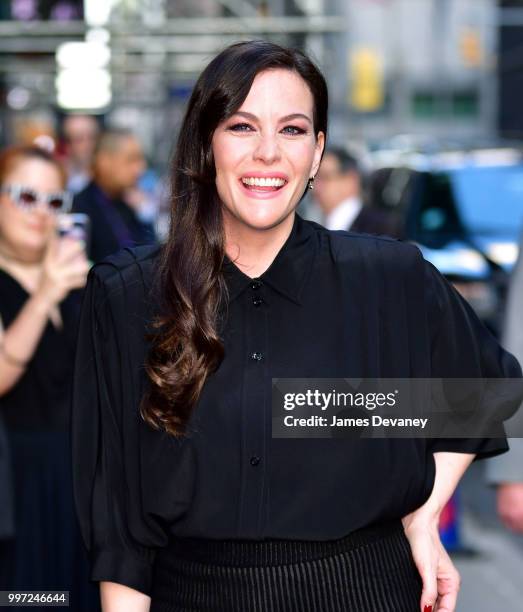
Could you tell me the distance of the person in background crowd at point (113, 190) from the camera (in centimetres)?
777

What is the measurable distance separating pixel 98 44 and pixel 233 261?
986 cm

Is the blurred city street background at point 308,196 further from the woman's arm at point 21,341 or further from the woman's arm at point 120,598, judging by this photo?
the woman's arm at point 120,598

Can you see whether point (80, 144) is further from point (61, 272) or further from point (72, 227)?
point (61, 272)

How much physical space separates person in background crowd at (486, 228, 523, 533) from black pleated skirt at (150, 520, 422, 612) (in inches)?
26.8

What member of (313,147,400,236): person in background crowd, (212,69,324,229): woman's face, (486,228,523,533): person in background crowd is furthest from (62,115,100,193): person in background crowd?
(212,69,324,229): woman's face

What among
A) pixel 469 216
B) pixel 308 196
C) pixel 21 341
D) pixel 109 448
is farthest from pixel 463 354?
pixel 308 196

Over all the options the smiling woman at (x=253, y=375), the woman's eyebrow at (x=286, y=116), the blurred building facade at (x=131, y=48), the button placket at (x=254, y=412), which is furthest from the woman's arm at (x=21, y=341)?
the woman's eyebrow at (x=286, y=116)

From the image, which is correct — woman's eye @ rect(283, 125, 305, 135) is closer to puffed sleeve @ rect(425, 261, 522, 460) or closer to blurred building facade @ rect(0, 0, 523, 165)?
puffed sleeve @ rect(425, 261, 522, 460)

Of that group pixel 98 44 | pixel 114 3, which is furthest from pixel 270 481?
pixel 114 3

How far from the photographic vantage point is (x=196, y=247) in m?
2.81

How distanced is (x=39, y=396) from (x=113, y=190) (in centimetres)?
375

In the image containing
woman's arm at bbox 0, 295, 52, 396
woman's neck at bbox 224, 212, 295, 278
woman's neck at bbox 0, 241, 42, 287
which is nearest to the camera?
woman's neck at bbox 224, 212, 295, 278

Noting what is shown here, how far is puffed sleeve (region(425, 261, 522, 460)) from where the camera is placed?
287 cm

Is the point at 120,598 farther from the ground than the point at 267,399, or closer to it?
closer to it
